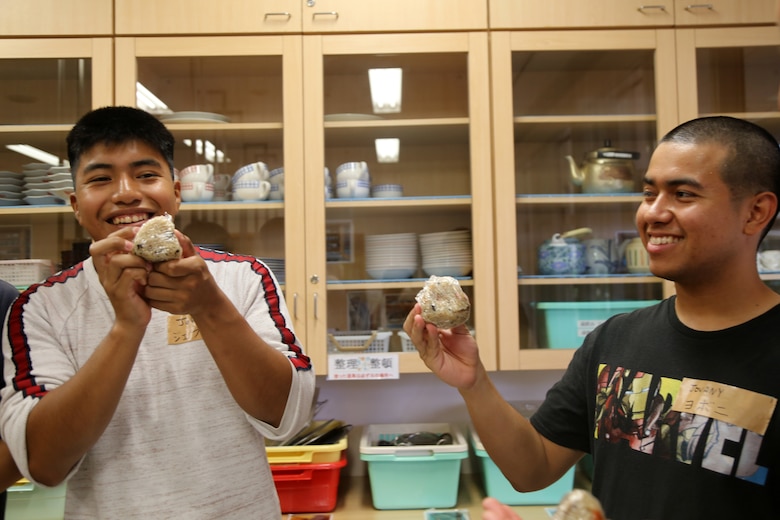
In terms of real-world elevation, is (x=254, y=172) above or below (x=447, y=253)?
above

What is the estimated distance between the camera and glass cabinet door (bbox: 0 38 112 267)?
189 centimetres

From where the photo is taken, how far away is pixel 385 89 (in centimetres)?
206

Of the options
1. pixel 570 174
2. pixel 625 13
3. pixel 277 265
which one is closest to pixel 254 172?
pixel 277 265

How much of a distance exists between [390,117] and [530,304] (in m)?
0.85

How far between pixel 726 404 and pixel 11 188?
85.8 inches

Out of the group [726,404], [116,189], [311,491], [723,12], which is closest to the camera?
[726,404]

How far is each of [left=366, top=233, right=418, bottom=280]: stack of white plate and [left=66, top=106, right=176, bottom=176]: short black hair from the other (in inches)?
39.7

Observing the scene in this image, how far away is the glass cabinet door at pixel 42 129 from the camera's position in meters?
1.89

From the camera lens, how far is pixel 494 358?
1.89 m

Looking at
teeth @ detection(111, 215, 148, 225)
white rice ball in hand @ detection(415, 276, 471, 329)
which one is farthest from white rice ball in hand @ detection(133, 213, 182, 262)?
white rice ball in hand @ detection(415, 276, 471, 329)

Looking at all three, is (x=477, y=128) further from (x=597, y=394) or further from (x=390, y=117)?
(x=597, y=394)

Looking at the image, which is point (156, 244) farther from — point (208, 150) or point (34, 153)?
point (34, 153)

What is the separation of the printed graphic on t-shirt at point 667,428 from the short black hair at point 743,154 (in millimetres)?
345

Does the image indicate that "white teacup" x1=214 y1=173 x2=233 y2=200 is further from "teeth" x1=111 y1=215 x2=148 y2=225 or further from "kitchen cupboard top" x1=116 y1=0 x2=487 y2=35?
"teeth" x1=111 y1=215 x2=148 y2=225
